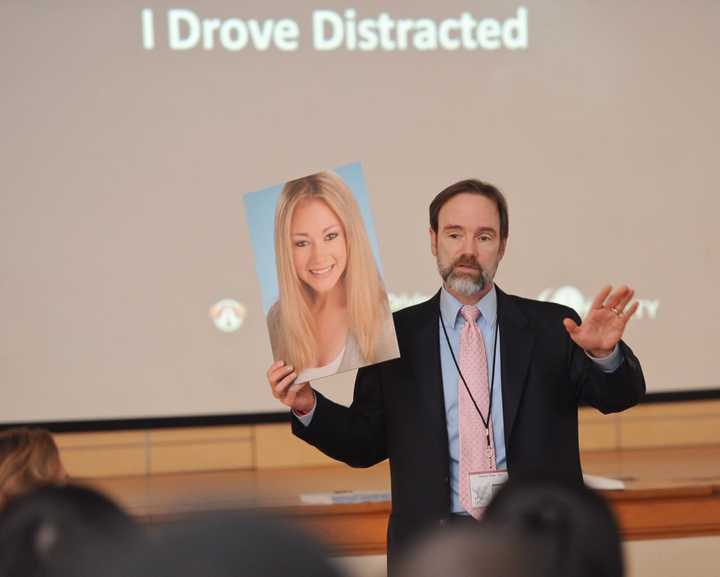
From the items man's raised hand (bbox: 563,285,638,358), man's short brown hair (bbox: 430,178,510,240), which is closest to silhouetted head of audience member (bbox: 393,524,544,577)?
man's raised hand (bbox: 563,285,638,358)

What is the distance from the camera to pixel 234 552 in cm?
41

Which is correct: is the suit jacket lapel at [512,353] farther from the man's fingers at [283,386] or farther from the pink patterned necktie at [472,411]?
the man's fingers at [283,386]

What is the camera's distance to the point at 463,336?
225 cm

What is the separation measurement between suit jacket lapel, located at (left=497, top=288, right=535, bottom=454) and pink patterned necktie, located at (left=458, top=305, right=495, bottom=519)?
41 millimetres

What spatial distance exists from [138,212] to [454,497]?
3442 mm

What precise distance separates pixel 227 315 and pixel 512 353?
10.6 feet

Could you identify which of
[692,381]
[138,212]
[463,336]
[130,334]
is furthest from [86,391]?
[463,336]

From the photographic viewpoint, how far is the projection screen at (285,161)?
521 cm

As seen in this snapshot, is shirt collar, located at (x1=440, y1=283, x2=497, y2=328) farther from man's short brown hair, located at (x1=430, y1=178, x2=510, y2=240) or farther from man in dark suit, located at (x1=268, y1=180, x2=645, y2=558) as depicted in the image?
man's short brown hair, located at (x1=430, y1=178, x2=510, y2=240)

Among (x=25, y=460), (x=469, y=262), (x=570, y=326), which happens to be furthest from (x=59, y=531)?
(x=469, y=262)

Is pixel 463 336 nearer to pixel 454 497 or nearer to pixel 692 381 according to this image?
pixel 454 497

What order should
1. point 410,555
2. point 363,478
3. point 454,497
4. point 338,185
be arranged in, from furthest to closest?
point 363,478 → point 338,185 → point 454,497 → point 410,555

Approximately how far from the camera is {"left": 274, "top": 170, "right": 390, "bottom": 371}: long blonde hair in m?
2.31

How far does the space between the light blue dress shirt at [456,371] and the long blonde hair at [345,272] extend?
0.13 meters
